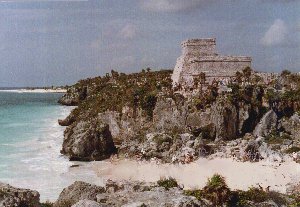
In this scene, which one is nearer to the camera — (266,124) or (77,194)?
(77,194)

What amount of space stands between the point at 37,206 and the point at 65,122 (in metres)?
42.3

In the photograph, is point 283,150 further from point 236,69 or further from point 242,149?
point 236,69

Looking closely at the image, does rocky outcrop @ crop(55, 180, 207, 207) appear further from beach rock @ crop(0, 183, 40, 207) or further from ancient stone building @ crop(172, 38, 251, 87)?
ancient stone building @ crop(172, 38, 251, 87)

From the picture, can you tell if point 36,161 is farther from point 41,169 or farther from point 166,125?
Result: point 166,125

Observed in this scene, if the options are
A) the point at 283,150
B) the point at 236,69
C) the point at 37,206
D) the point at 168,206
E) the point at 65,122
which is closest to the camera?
the point at 168,206

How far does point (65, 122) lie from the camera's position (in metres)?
54.1

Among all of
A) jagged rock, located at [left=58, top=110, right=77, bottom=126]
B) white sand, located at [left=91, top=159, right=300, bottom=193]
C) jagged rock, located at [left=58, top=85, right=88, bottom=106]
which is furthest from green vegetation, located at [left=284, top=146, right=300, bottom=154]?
jagged rock, located at [left=58, top=85, right=88, bottom=106]

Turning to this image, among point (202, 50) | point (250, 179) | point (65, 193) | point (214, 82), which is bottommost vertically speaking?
point (250, 179)

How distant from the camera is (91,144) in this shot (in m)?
31.8

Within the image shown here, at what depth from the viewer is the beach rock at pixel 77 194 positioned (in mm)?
13231

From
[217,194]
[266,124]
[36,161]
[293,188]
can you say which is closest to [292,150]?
[266,124]

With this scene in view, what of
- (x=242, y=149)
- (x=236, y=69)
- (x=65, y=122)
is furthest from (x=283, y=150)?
(x=65, y=122)

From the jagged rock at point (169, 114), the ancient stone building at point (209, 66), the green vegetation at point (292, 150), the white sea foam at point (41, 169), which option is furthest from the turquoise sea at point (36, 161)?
the ancient stone building at point (209, 66)

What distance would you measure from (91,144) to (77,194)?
18.4m
